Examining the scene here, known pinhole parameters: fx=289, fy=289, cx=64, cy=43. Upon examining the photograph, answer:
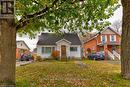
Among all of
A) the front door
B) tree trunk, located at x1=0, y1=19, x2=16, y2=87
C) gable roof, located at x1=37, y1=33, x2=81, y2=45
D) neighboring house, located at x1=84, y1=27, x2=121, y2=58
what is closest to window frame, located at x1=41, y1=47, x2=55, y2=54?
gable roof, located at x1=37, y1=33, x2=81, y2=45

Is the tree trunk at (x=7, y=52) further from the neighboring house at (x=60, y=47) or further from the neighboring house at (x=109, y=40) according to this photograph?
the neighboring house at (x=109, y=40)

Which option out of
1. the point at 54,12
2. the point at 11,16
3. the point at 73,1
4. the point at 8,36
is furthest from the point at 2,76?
the point at 73,1

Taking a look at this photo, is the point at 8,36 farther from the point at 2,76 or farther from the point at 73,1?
the point at 73,1

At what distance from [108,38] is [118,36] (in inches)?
88.2

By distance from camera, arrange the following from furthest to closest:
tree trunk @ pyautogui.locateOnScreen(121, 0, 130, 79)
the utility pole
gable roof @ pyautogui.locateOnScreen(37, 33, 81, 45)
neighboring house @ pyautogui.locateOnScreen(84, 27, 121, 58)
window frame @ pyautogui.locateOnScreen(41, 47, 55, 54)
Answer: neighboring house @ pyautogui.locateOnScreen(84, 27, 121, 58), gable roof @ pyautogui.locateOnScreen(37, 33, 81, 45), window frame @ pyautogui.locateOnScreen(41, 47, 55, 54), tree trunk @ pyautogui.locateOnScreen(121, 0, 130, 79), the utility pole

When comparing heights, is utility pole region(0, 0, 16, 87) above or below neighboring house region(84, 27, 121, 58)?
below

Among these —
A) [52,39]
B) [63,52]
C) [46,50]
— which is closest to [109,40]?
[63,52]

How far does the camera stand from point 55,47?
5241 centimetres

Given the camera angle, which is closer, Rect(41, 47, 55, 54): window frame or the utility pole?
the utility pole

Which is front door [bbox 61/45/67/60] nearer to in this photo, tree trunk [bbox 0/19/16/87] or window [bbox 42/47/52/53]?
window [bbox 42/47/52/53]

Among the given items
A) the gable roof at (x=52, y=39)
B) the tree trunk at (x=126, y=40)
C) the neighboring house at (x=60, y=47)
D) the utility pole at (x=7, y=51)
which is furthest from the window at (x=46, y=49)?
the utility pole at (x=7, y=51)

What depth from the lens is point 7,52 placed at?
930 centimetres

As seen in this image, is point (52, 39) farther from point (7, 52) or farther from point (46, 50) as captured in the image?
point (7, 52)

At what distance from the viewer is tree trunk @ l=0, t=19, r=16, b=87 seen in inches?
364
